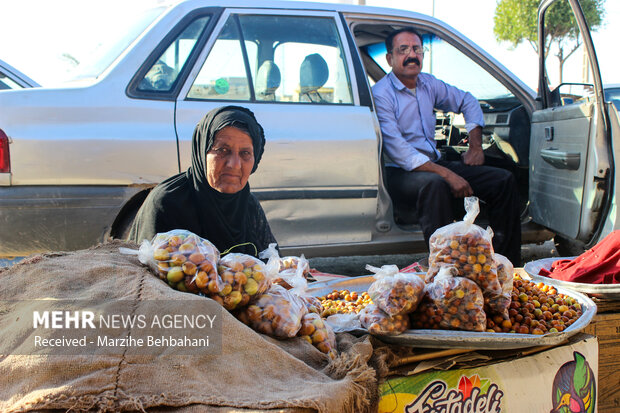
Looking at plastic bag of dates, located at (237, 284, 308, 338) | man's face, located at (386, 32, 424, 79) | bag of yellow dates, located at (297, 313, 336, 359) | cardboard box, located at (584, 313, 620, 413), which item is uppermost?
man's face, located at (386, 32, 424, 79)

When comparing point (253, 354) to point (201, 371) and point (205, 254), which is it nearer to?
point (201, 371)

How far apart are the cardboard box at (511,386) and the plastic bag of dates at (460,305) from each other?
6.2 inches

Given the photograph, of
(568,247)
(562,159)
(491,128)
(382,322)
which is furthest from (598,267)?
(491,128)

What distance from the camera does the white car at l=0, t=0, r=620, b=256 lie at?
9.76 feet

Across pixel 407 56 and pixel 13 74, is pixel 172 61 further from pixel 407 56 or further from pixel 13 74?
pixel 13 74

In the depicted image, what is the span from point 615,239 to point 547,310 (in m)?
0.73

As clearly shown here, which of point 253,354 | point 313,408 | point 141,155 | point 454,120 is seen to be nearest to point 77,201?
point 141,155

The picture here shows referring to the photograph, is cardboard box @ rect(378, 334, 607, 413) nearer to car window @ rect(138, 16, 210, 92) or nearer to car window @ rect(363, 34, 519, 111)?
car window @ rect(138, 16, 210, 92)

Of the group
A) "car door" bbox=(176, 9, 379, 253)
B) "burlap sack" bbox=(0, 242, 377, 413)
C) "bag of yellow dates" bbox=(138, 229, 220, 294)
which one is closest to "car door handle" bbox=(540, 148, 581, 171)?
"car door" bbox=(176, 9, 379, 253)

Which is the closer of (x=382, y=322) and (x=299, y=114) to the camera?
A: (x=382, y=322)

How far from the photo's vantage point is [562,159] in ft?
11.7

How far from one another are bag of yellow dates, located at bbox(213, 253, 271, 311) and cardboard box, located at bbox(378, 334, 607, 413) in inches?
17.6

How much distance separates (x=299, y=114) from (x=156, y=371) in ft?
8.13

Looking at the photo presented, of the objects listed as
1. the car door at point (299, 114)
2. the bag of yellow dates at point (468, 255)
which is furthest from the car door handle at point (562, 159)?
the bag of yellow dates at point (468, 255)
